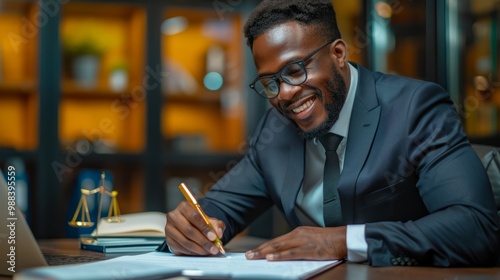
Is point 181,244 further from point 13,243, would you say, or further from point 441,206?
point 441,206

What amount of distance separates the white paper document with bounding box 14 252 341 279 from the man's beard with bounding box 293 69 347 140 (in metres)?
0.41

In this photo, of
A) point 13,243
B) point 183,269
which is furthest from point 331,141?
point 13,243

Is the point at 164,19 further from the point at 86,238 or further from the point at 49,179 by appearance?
the point at 86,238

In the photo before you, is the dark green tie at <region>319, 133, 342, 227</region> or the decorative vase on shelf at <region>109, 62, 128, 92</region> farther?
the decorative vase on shelf at <region>109, 62, 128, 92</region>

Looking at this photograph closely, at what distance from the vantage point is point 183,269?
1.28 metres

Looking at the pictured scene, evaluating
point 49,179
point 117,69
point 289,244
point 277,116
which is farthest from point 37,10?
point 289,244

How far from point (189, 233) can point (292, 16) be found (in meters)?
0.62

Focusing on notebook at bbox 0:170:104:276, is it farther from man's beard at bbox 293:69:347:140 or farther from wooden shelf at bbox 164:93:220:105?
wooden shelf at bbox 164:93:220:105

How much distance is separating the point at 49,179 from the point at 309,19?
2.31 meters

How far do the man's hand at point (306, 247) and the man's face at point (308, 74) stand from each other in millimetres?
418

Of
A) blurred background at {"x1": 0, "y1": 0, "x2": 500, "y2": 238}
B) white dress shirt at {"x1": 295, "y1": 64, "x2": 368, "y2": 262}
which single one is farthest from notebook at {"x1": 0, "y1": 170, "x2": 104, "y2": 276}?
blurred background at {"x1": 0, "y1": 0, "x2": 500, "y2": 238}

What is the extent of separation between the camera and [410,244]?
1435 mm

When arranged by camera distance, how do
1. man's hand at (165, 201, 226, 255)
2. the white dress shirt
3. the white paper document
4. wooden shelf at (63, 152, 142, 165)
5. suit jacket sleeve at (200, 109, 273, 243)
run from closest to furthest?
the white paper document
man's hand at (165, 201, 226, 255)
the white dress shirt
suit jacket sleeve at (200, 109, 273, 243)
wooden shelf at (63, 152, 142, 165)

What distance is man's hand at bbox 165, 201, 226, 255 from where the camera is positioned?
159 centimetres
